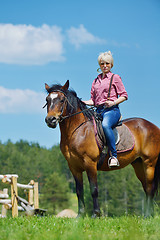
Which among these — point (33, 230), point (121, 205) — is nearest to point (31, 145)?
point (121, 205)

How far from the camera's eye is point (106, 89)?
23.9ft

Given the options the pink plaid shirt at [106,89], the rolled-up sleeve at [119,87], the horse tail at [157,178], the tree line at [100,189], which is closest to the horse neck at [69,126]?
the pink plaid shirt at [106,89]

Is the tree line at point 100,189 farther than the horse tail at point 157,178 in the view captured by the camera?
Yes

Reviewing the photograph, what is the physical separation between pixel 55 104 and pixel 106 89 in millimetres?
1302

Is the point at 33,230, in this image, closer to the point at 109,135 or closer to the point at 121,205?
the point at 109,135

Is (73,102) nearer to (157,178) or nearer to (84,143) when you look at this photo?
(84,143)

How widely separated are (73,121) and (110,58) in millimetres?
1753

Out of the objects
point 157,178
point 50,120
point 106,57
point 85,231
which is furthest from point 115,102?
point 85,231

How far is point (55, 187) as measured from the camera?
7588cm

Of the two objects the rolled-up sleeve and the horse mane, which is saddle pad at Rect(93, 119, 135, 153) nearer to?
the horse mane

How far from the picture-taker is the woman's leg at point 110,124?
23.0 feet

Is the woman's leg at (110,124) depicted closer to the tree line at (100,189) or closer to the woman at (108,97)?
the woman at (108,97)

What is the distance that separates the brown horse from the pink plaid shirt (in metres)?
0.41

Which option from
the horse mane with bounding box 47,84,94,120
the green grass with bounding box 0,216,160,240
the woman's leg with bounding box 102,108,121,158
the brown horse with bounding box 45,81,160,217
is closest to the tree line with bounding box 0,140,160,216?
the brown horse with bounding box 45,81,160,217
